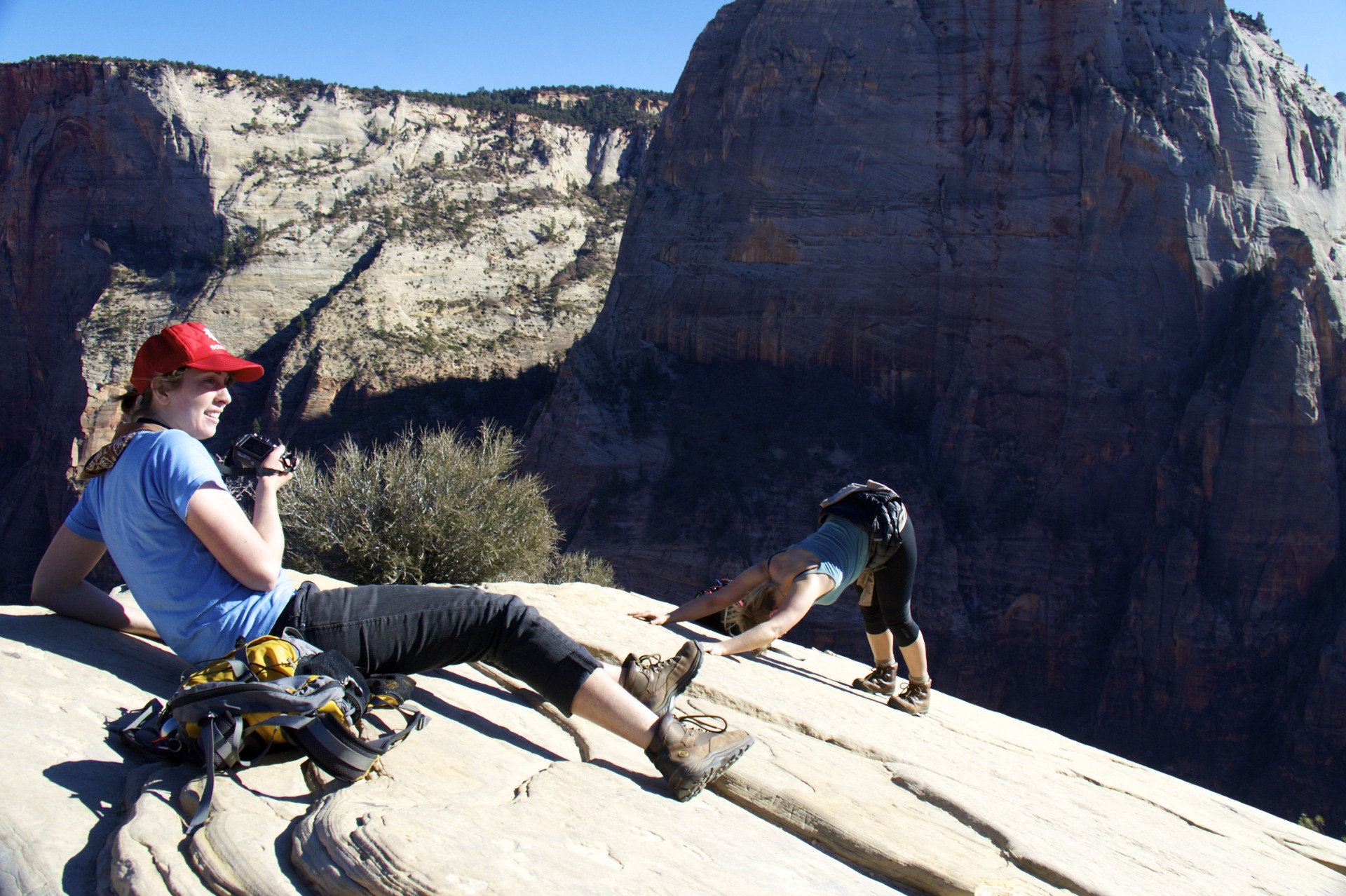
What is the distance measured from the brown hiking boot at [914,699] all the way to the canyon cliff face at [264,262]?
87.8ft

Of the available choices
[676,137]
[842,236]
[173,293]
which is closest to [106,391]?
[173,293]

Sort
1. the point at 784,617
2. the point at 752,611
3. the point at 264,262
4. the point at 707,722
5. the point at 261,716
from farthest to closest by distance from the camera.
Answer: the point at 264,262 → the point at 752,611 → the point at 784,617 → the point at 707,722 → the point at 261,716

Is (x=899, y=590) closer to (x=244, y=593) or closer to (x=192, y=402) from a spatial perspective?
(x=244, y=593)

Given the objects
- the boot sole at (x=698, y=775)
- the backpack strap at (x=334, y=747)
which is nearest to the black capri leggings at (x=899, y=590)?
the boot sole at (x=698, y=775)

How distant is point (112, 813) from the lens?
8.48ft

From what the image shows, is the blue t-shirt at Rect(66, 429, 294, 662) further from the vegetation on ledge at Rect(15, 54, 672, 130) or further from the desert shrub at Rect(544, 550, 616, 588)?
the vegetation on ledge at Rect(15, 54, 672, 130)

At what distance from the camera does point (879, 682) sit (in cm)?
570

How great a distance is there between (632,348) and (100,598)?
25841mm

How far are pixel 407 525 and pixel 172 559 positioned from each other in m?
5.39

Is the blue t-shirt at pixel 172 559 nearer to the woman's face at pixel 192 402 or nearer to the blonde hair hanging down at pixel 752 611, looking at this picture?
the woman's face at pixel 192 402

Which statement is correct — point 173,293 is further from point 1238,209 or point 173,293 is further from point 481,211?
point 1238,209

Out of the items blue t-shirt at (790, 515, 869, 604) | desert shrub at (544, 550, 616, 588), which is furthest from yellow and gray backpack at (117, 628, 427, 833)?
desert shrub at (544, 550, 616, 588)

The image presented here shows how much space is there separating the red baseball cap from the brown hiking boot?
3.71m

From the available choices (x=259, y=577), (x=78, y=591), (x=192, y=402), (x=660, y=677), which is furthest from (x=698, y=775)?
(x=78, y=591)
